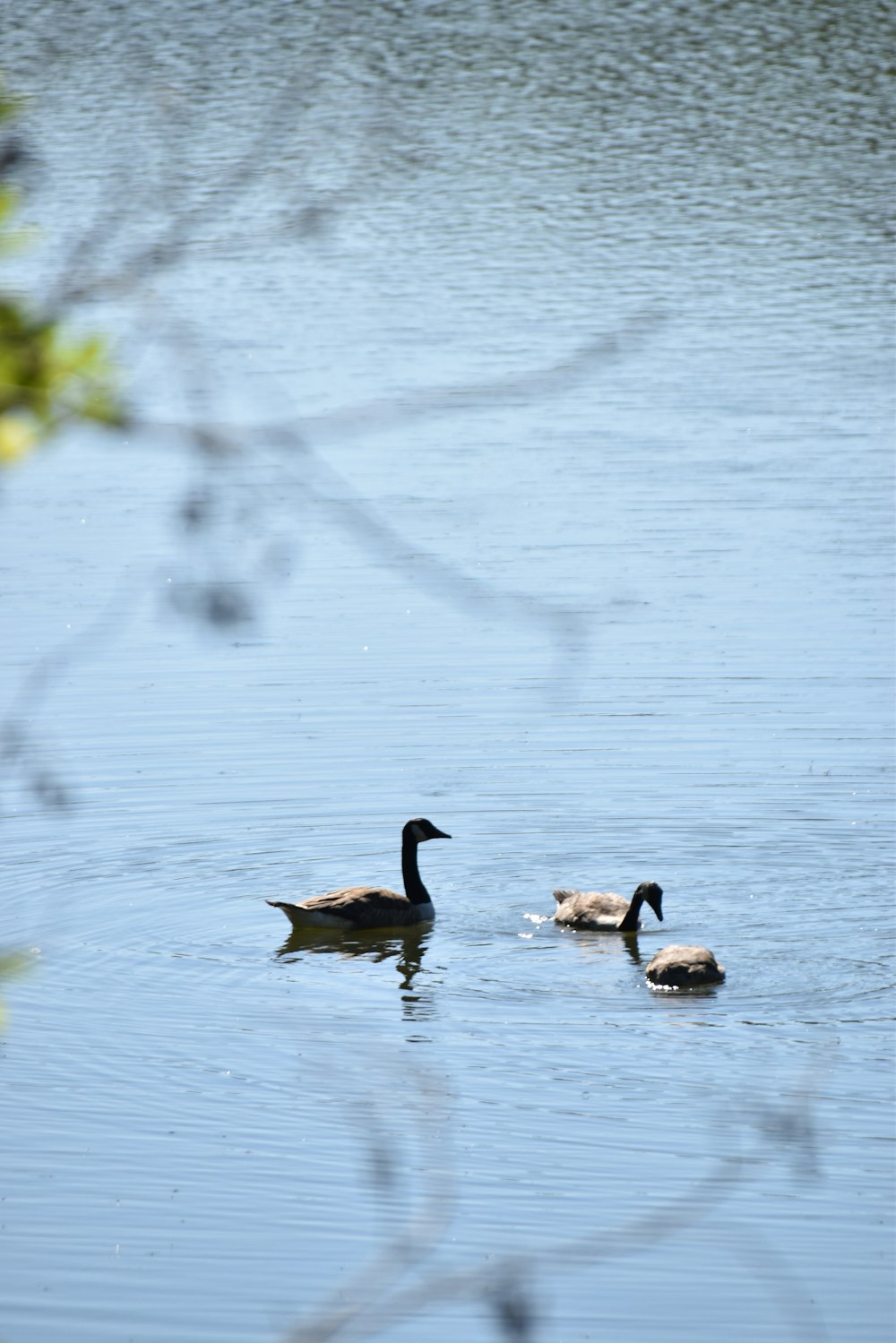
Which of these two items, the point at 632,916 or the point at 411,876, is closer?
the point at 632,916

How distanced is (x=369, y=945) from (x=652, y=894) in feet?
5.78

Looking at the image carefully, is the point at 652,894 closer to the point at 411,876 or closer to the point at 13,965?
the point at 411,876

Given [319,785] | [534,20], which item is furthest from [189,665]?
[534,20]

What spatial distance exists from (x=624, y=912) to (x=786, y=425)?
13163mm

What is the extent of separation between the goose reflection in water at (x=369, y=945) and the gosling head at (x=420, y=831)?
725 mm

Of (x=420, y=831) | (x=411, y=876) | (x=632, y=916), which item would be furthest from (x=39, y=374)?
(x=420, y=831)

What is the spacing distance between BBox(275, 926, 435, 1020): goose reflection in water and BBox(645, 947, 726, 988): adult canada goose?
1511 millimetres

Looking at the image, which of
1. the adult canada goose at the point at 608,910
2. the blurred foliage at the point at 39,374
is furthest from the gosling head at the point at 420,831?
the blurred foliage at the point at 39,374

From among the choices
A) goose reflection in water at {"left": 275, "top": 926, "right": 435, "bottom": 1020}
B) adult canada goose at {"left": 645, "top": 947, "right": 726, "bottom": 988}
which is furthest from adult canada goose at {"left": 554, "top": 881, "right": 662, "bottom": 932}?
adult canada goose at {"left": 645, "top": 947, "right": 726, "bottom": 988}

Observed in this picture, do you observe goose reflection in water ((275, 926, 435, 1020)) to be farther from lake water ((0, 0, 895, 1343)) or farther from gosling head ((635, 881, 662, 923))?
gosling head ((635, 881, 662, 923))

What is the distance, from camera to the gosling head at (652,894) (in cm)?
1279

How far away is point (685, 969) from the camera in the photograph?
11.5 meters

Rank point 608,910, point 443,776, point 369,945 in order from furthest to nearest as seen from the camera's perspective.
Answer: point 443,776
point 369,945
point 608,910

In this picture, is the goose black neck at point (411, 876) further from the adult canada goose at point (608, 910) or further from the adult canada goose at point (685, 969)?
the adult canada goose at point (685, 969)
